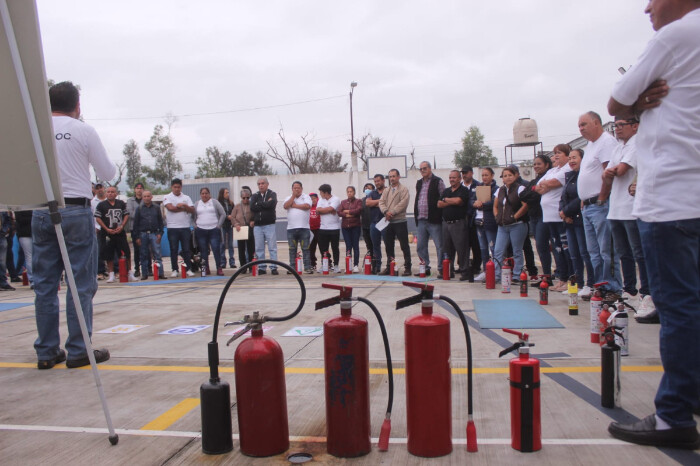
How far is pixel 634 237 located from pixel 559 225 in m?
2.21

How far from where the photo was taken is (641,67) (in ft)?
7.96

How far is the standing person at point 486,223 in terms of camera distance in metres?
9.03

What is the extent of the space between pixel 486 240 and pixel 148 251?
24.3 feet

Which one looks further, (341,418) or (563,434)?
(563,434)

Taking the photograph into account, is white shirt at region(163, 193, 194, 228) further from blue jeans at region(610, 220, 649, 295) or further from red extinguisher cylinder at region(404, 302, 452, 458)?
red extinguisher cylinder at region(404, 302, 452, 458)

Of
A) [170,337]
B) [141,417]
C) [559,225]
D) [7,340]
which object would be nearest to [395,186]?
[559,225]

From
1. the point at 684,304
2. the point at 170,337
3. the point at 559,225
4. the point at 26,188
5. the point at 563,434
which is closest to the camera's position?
the point at 684,304

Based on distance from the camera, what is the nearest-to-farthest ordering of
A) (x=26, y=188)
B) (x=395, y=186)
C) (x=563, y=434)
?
1. (x=563, y=434)
2. (x=26, y=188)
3. (x=395, y=186)

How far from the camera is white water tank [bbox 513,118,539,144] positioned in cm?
2973

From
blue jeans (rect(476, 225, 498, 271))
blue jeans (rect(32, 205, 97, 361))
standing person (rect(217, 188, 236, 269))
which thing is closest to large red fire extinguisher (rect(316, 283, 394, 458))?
blue jeans (rect(32, 205, 97, 361))

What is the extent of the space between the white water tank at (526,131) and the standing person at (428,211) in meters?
21.9

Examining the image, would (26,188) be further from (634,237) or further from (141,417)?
(634,237)

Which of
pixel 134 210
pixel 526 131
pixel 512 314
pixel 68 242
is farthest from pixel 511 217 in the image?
pixel 526 131

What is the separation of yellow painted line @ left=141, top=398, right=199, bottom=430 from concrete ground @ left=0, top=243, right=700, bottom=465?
1cm
